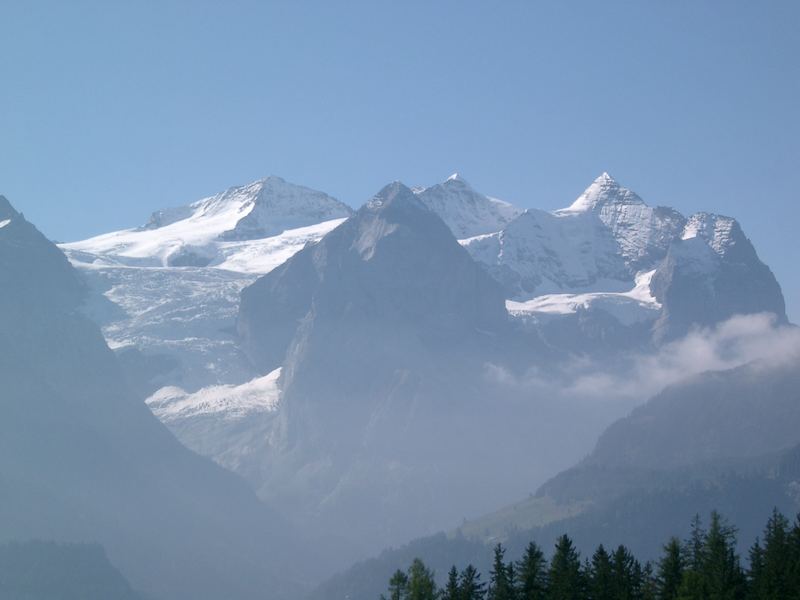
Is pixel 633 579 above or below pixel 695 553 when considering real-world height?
below

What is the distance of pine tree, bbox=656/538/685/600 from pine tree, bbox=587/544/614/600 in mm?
3940

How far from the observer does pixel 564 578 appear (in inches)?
4550

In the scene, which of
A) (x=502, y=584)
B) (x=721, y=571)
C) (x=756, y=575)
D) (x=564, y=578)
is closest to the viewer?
(x=721, y=571)

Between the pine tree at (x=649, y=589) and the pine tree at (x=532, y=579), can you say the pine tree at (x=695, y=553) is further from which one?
the pine tree at (x=532, y=579)

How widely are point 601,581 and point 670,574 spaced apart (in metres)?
5.72

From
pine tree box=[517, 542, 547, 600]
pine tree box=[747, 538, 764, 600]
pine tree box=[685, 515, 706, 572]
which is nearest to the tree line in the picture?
pine tree box=[517, 542, 547, 600]

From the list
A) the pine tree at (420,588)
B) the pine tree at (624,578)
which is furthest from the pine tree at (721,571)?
the pine tree at (420,588)

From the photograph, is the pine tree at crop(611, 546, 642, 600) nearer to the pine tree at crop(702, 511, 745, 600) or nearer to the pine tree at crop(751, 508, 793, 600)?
the pine tree at crop(702, 511, 745, 600)

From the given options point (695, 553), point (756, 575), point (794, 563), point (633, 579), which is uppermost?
point (695, 553)

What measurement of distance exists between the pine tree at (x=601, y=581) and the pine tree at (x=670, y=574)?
394 cm

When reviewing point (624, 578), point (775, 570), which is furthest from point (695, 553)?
point (775, 570)

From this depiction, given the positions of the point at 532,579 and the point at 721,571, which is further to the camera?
the point at 532,579

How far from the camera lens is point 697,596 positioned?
350 feet

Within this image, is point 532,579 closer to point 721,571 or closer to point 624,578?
point 624,578
